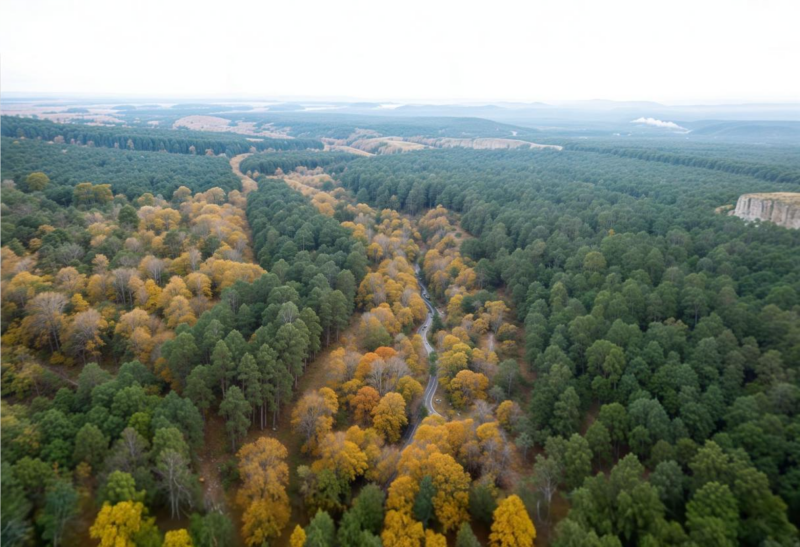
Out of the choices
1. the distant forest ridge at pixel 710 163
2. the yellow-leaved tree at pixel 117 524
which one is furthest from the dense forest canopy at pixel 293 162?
the yellow-leaved tree at pixel 117 524

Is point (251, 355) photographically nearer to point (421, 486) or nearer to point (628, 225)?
point (421, 486)

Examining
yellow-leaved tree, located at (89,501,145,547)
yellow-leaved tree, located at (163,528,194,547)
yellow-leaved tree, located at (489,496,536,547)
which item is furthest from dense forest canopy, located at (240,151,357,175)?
yellow-leaved tree, located at (489,496,536,547)

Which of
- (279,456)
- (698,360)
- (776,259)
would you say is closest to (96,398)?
(279,456)

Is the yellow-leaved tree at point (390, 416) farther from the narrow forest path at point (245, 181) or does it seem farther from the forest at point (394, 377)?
the narrow forest path at point (245, 181)

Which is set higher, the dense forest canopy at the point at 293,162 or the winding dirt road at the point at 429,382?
the dense forest canopy at the point at 293,162

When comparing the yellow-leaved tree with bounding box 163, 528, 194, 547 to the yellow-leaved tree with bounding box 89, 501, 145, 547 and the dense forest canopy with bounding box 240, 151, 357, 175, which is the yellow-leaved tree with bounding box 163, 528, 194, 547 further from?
the dense forest canopy with bounding box 240, 151, 357, 175

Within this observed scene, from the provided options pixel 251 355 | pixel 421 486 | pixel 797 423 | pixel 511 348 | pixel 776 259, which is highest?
pixel 776 259
